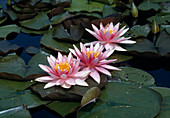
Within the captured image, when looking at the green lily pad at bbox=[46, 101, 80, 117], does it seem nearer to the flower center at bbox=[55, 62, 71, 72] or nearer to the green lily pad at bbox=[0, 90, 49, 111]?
the green lily pad at bbox=[0, 90, 49, 111]

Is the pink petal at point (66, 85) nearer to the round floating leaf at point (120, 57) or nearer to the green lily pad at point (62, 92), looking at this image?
the green lily pad at point (62, 92)

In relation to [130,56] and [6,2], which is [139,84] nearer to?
[130,56]

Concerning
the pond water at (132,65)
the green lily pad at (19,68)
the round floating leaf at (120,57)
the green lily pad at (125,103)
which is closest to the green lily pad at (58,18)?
the pond water at (132,65)

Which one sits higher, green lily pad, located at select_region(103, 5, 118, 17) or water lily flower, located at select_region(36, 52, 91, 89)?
green lily pad, located at select_region(103, 5, 118, 17)

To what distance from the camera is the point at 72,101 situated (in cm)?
196

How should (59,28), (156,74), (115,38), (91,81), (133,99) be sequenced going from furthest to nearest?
(59,28), (115,38), (156,74), (91,81), (133,99)

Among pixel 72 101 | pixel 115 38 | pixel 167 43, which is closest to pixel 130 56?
pixel 115 38

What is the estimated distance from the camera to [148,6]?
3791 mm

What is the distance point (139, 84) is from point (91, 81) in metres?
0.45

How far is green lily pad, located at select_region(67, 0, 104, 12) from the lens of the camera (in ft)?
13.0

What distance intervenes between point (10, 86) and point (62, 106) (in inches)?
22.0

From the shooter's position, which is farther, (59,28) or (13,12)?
(13,12)

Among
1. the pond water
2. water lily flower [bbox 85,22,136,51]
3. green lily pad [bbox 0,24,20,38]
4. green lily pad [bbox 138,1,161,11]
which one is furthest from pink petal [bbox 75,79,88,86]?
green lily pad [bbox 138,1,161,11]

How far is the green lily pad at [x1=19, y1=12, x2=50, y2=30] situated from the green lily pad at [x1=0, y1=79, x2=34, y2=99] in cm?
137
